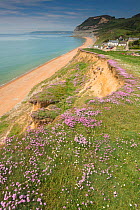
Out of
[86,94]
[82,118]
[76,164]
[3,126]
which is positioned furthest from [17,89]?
[76,164]

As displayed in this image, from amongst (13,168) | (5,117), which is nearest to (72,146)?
(13,168)

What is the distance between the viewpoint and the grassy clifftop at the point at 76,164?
6480 mm

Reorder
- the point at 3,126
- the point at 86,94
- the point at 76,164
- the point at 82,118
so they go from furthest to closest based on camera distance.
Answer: the point at 86,94 → the point at 3,126 → the point at 82,118 → the point at 76,164

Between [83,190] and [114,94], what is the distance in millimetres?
12631

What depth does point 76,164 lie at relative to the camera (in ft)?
27.4

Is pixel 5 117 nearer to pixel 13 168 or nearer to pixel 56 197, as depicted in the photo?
pixel 13 168

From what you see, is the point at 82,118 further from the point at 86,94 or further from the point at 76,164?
the point at 86,94

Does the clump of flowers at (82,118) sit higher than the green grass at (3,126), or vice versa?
the clump of flowers at (82,118)

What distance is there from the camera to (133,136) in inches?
414

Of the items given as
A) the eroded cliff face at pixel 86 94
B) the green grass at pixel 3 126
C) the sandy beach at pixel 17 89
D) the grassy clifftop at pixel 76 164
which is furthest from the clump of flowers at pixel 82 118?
the sandy beach at pixel 17 89

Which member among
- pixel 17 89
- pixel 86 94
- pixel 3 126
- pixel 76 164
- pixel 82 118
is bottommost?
pixel 3 126

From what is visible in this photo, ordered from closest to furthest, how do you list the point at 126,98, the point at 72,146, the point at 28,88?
the point at 72,146 < the point at 126,98 < the point at 28,88

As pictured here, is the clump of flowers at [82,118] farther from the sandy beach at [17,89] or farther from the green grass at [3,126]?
the sandy beach at [17,89]

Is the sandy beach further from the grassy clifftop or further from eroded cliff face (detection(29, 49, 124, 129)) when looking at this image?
the grassy clifftop
